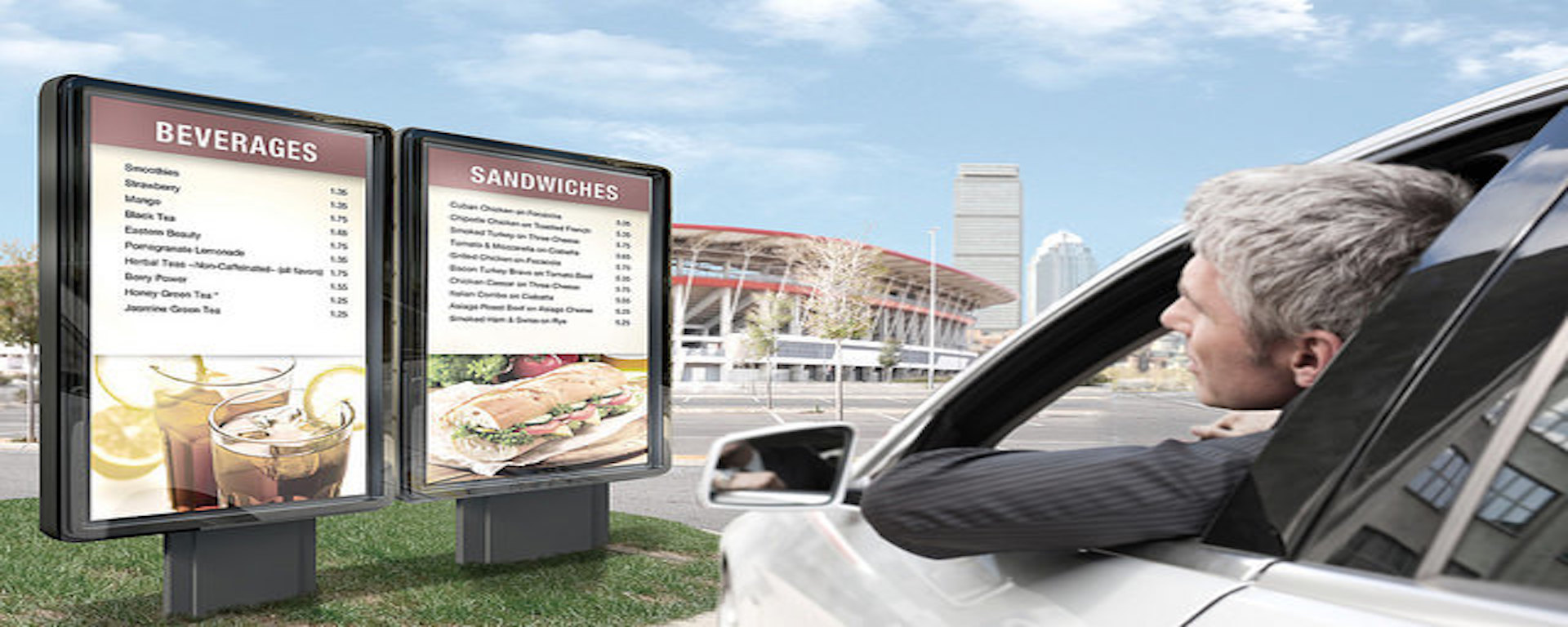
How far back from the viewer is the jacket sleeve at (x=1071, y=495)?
44.2 inches

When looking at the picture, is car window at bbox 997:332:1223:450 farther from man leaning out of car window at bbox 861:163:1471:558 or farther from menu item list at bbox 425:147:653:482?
menu item list at bbox 425:147:653:482

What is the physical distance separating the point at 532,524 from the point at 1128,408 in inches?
207

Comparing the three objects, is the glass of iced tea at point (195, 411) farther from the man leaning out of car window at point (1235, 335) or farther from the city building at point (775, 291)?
the city building at point (775, 291)

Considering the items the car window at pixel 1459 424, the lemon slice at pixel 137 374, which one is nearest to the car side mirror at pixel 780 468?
the car window at pixel 1459 424

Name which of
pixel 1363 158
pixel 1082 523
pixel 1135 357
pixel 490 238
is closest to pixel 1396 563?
pixel 1082 523

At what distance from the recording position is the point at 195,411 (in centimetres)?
495

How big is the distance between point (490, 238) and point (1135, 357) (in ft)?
15.2

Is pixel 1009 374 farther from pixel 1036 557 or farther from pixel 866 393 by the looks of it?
pixel 866 393

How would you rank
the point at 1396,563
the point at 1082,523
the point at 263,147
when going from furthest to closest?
the point at 263,147, the point at 1082,523, the point at 1396,563

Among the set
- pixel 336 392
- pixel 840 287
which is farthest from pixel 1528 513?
pixel 840 287

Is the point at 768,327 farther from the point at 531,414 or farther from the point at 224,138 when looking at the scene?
the point at 224,138

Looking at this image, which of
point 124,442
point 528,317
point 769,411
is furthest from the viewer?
point 769,411

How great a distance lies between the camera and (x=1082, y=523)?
1137mm

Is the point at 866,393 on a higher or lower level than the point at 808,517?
lower
